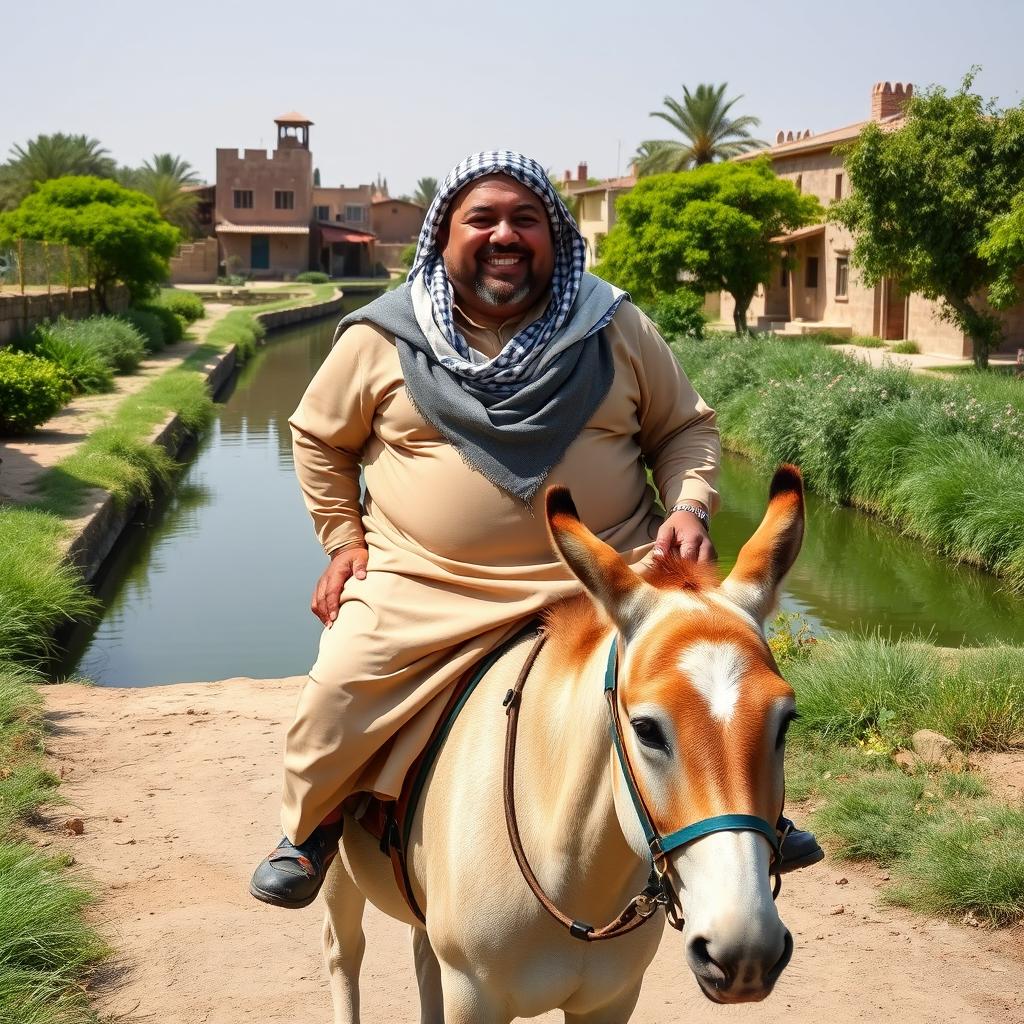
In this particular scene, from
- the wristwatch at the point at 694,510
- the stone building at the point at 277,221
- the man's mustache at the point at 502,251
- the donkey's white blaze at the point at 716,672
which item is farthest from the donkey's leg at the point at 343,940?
the stone building at the point at 277,221

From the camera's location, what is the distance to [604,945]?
2.78m

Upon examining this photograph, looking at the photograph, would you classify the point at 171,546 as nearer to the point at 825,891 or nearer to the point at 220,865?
the point at 220,865

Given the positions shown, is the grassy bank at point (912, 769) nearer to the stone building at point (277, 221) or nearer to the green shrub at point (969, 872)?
the green shrub at point (969, 872)

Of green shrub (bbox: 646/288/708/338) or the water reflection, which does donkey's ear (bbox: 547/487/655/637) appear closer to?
the water reflection

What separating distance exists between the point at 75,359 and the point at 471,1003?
77.4 feet

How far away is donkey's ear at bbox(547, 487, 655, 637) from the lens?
2.30 m

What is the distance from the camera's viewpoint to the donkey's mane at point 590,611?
8.07 feet

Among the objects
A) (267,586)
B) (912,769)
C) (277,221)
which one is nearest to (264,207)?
(277,221)

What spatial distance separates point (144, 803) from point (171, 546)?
8.81 meters

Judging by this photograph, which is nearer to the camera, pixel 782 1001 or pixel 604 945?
pixel 604 945

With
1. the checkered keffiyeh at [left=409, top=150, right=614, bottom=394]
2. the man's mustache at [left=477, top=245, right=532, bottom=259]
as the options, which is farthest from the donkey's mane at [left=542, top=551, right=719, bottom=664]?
the man's mustache at [left=477, top=245, right=532, bottom=259]

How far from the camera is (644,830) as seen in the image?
2260mm

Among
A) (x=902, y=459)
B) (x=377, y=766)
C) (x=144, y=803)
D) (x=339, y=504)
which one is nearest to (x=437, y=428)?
(x=339, y=504)

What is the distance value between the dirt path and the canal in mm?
3591
